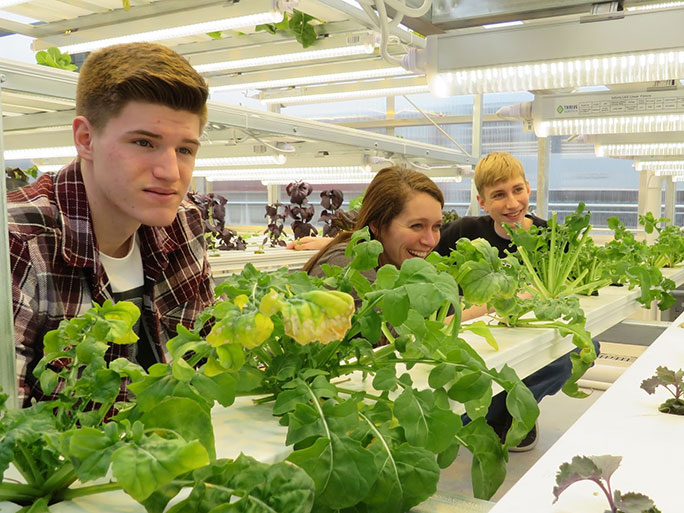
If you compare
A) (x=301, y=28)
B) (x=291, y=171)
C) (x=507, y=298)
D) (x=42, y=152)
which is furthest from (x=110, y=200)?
(x=291, y=171)

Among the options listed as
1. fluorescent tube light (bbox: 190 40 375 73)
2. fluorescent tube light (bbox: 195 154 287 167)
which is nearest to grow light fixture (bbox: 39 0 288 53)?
fluorescent tube light (bbox: 190 40 375 73)

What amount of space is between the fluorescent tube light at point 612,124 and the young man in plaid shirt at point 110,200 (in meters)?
1.63

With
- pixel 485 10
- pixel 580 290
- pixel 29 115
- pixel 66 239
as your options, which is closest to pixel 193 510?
pixel 66 239

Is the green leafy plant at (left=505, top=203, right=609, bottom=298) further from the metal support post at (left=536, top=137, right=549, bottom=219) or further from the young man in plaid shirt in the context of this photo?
the metal support post at (left=536, top=137, right=549, bottom=219)

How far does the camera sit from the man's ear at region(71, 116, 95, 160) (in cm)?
95

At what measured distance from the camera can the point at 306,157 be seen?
399 centimetres

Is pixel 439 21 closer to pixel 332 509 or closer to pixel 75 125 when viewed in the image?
pixel 75 125

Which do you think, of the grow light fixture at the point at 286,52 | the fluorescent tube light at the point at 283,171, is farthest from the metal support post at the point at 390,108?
the grow light fixture at the point at 286,52

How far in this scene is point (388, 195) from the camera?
1.73 m

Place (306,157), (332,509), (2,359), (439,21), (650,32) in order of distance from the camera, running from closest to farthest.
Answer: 1. (332,509)
2. (2,359)
3. (650,32)
4. (439,21)
5. (306,157)

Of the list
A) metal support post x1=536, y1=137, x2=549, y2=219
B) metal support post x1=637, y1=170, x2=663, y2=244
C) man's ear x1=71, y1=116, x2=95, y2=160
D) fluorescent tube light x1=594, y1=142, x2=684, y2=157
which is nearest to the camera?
man's ear x1=71, y1=116, x2=95, y2=160

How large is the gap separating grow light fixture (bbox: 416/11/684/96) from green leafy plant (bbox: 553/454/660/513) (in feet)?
3.40

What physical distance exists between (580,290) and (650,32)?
764 millimetres

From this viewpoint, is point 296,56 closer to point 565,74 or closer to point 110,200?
point 565,74
